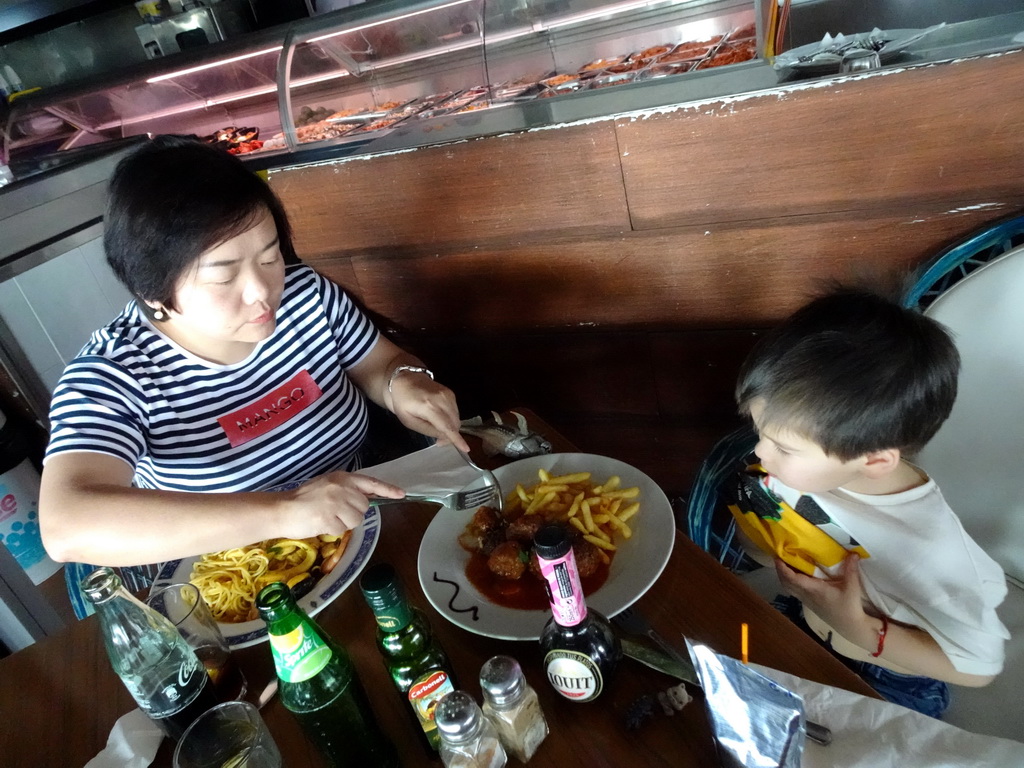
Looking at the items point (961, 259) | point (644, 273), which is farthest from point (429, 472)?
point (961, 259)

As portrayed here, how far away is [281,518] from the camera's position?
106cm

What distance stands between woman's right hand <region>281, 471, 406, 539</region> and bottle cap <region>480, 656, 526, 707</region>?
15.4 inches

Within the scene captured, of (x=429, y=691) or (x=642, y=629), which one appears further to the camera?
(x=642, y=629)

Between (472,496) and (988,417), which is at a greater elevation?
(472,496)

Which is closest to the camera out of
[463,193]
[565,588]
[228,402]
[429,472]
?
[565,588]

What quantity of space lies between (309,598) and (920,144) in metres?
1.50

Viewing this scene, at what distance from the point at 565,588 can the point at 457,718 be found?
17cm

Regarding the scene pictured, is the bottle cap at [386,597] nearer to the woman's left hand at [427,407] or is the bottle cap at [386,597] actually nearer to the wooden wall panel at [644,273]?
the woman's left hand at [427,407]

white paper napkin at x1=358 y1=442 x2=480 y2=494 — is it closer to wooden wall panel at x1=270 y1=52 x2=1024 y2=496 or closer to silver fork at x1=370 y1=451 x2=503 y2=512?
silver fork at x1=370 y1=451 x2=503 y2=512

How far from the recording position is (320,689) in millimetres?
773

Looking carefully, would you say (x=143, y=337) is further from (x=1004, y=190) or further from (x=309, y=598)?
(x=1004, y=190)

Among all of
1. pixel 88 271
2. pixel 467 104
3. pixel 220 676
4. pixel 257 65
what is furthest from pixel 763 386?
pixel 88 271

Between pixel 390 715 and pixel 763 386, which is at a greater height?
pixel 763 386

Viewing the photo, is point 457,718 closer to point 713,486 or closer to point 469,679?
point 469,679
